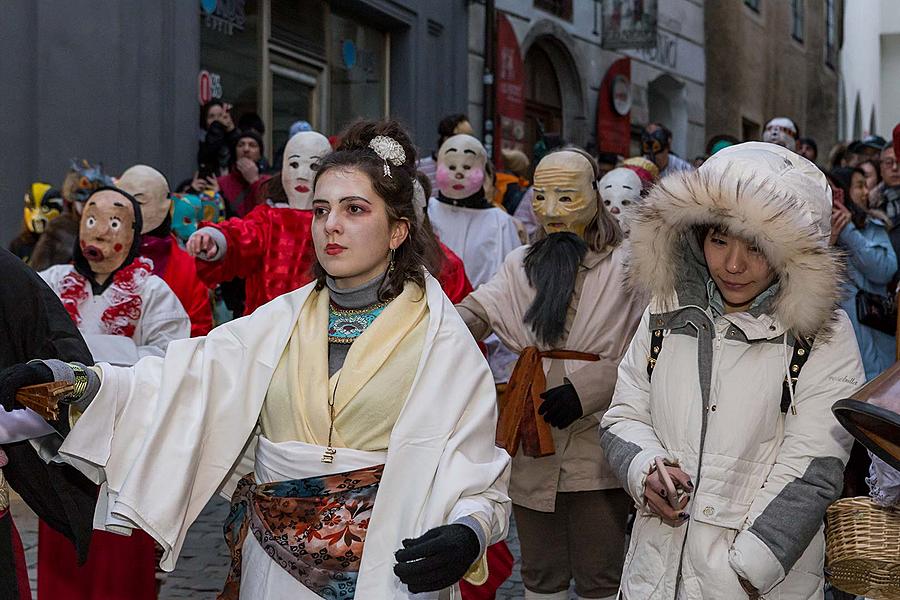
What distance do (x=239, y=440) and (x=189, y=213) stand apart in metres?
4.89

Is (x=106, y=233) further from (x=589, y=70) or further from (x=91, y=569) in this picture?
(x=589, y=70)

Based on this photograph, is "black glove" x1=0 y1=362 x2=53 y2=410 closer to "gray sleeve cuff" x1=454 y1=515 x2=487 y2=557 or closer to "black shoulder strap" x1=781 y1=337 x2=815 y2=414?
"gray sleeve cuff" x1=454 y1=515 x2=487 y2=557

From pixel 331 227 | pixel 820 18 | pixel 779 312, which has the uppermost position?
pixel 820 18

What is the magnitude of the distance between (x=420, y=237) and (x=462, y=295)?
2.12 meters

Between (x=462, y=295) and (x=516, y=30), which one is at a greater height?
(x=516, y=30)

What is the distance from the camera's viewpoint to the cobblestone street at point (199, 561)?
604 cm

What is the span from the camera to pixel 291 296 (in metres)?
3.48

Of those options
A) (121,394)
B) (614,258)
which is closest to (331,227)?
(121,394)

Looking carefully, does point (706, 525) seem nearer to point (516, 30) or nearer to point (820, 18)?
point (516, 30)

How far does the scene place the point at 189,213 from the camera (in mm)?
7945

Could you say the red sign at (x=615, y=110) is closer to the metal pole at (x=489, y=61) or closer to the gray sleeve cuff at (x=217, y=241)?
the metal pole at (x=489, y=61)

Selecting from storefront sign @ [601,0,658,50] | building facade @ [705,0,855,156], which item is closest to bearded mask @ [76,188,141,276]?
storefront sign @ [601,0,658,50]

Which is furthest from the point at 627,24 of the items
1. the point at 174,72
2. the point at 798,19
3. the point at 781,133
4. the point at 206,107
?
the point at 798,19

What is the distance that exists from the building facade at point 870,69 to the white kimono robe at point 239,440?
32.4 m
